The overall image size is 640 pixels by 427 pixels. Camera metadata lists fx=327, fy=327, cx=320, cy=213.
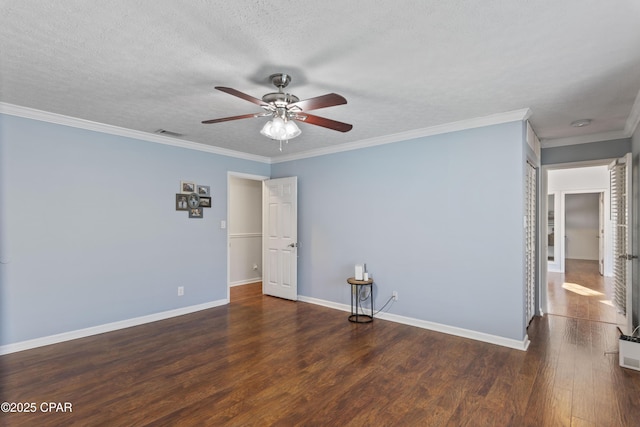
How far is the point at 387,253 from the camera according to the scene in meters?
4.48

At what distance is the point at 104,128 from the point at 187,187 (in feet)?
4.05

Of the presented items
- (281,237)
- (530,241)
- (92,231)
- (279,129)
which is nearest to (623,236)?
(530,241)

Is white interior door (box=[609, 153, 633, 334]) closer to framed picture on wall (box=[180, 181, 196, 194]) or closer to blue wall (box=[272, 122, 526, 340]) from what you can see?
blue wall (box=[272, 122, 526, 340])

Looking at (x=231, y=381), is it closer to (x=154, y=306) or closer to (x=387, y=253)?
(x=154, y=306)

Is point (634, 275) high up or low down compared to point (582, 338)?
up

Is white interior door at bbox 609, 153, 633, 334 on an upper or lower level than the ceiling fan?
lower

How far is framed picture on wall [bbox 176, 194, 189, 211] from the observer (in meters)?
4.64

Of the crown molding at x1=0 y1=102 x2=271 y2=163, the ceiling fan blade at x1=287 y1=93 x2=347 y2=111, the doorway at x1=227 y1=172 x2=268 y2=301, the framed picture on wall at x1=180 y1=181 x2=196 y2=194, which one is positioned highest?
the crown molding at x1=0 y1=102 x2=271 y2=163

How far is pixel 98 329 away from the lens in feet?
12.7

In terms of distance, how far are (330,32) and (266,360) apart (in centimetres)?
284

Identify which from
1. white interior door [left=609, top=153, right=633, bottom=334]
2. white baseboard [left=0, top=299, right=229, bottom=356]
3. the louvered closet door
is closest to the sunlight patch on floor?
white interior door [left=609, top=153, right=633, bottom=334]

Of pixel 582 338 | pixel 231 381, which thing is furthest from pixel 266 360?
pixel 582 338

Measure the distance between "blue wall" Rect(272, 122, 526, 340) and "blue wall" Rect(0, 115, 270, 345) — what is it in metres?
1.86

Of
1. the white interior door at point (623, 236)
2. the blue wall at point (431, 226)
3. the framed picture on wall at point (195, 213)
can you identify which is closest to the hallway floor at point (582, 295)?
the white interior door at point (623, 236)
